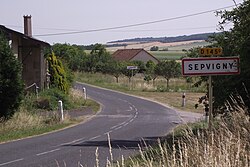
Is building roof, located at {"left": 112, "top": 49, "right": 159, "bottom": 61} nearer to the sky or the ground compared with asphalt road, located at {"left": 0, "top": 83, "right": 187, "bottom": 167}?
nearer to the sky

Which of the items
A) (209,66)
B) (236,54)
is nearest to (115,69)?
(236,54)

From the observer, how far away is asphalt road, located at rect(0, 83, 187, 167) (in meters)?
14.5

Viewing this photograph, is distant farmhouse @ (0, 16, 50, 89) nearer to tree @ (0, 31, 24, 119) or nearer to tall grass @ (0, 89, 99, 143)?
tall grass @ (0, 89, 99, 143)

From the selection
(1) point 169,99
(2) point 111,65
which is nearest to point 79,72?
(2) point 111,65

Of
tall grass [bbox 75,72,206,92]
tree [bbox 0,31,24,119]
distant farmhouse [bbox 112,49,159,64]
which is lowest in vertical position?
tall grass [bbox 75,72,206,92]

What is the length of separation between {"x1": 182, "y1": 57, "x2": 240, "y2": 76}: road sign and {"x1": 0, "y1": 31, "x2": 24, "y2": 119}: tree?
14.2 metres

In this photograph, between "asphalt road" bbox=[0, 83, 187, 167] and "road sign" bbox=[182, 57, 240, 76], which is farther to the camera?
"asphalt road" bbox=[0, 83, 187, 167]

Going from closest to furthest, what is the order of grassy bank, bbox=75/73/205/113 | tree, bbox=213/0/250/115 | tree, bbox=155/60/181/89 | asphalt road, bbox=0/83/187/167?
tree, bbox=213/0/250/115 → asphalt road, bbox=0/83/187/167 → grassy bank, bbox=75/73/205/113 → tree, bbox=155/60/181/89

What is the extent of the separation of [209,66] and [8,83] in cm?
1445

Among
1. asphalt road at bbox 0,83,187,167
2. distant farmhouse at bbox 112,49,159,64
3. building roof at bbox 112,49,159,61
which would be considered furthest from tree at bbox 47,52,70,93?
distant farmhouse at bbox 112,49,159,64

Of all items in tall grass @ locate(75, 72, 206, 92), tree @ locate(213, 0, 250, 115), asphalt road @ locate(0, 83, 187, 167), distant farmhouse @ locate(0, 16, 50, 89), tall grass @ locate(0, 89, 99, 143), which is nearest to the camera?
tree @ locate(213, 0, 250, 115)

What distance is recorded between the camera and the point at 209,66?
34.3ft

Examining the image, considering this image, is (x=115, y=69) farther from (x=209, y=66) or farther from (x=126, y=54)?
(x=209, y=66)

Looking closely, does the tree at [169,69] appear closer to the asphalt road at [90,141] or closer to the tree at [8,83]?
the asphalt road at [90,141]
